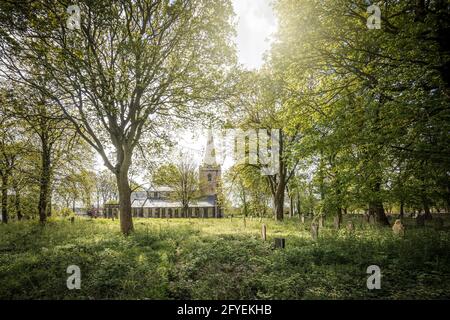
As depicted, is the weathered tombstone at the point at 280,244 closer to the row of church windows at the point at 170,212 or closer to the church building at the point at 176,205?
the church building at the point at 176,205

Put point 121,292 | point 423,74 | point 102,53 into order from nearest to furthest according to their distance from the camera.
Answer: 1. point 121,292
2. point 423,74
3. point 102,53

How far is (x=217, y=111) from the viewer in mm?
13297

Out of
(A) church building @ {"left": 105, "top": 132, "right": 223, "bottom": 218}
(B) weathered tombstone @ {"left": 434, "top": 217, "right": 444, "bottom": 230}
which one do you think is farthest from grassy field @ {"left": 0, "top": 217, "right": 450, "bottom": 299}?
(A) church building @ {"left": 105, "top": 132, "right": 223, "bottom": 218}

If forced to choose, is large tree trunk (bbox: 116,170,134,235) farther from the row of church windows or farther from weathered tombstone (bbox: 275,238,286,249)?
the row of church windows

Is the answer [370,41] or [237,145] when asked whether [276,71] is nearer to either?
[370,41]

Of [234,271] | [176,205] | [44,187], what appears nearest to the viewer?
[234,271]

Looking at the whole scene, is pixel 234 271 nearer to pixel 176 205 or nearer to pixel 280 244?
pixel 280 244

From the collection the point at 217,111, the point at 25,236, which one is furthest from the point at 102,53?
the point at 25,236

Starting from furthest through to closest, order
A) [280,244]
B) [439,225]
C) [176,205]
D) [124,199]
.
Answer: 1. [176,205]
2. [439,225]
3. [124,199]
4. [280,244]

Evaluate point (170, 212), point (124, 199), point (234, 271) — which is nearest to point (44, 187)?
point (124, 199)

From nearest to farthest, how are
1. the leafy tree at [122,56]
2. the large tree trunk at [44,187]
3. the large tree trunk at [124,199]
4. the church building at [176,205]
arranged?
the leafy tree at [122,56] < the large tree trunk at [124,199] < the large tree trunk at [44,187] < the church building at [176,205]

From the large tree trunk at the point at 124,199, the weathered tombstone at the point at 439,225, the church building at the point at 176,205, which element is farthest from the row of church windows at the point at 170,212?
the large tree trunk at the point at 124,199

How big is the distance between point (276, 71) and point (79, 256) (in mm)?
10762
